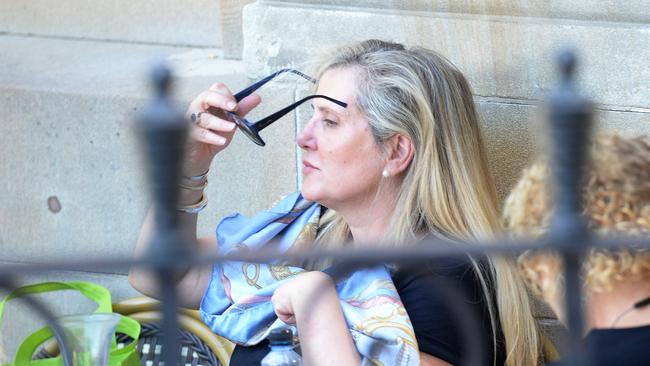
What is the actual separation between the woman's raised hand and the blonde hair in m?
0.33

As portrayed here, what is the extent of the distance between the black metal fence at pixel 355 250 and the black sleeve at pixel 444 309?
119 cm

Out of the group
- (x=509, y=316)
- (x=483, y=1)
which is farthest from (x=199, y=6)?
(x=509, y=316)

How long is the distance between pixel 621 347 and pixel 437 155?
3.25 feet

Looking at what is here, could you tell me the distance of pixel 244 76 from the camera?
3.31 metres

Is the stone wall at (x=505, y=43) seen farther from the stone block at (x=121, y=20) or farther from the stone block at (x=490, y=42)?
the stone block at (x=121, y=20)

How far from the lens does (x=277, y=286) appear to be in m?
2.54

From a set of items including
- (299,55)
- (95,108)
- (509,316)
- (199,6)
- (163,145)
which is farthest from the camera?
(199,6)

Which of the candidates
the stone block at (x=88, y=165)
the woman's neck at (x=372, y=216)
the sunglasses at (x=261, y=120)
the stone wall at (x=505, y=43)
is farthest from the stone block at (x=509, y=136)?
the stone block at (x=88, y=165)

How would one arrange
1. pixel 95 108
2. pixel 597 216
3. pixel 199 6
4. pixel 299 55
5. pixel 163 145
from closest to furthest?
pixel 163 145 → pixel 597 216 → pixel 299 55 → pixel 95 108 → pixel 199 6

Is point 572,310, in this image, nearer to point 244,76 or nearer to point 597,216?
point 597,216

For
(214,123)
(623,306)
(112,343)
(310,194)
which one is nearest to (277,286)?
(310,194)

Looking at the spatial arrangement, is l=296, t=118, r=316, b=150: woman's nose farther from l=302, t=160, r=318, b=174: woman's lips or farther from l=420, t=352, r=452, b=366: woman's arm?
l=420, t=352, r=452, b=366: woman's arm

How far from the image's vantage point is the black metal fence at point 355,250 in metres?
1.00

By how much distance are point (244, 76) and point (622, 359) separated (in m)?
1.90
